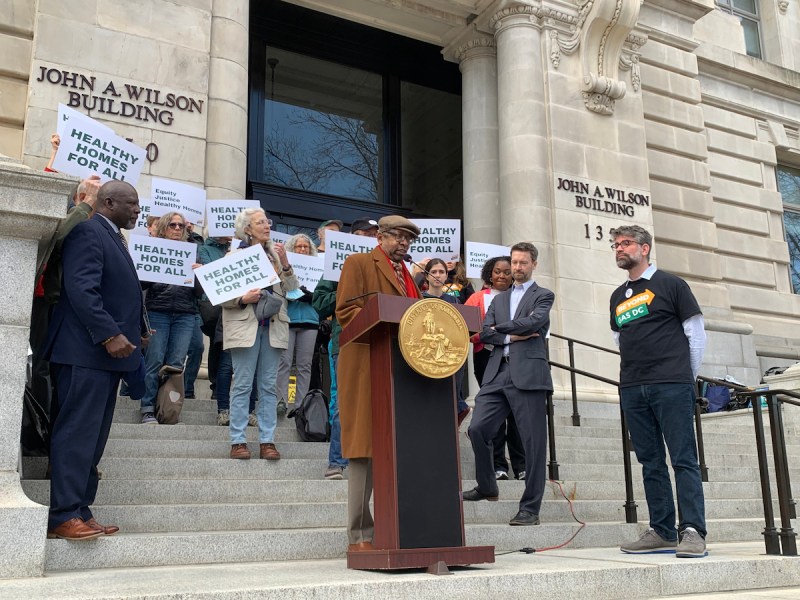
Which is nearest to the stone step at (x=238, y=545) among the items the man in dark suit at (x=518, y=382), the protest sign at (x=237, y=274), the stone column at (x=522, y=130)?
the man in dark suit at (x=518, y=382)

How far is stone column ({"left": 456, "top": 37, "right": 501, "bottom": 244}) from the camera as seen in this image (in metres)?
Answer: 14.3

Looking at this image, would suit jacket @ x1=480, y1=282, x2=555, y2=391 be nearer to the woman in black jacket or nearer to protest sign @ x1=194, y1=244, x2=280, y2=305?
protest sign @ x1=194, y1=244, x2=280, y2=305

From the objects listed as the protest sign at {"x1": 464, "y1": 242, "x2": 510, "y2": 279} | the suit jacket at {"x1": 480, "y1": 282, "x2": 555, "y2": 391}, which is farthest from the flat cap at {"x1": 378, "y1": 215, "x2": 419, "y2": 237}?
the protest sign at {"x1": 464, "y1": 242, "x2": 510, "y2": 279}

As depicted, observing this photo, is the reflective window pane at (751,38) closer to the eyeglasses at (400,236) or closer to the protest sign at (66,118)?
the protest sign at (66,118)

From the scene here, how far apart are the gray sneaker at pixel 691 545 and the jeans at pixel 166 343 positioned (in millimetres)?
4485

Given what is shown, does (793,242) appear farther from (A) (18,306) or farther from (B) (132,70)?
(A) (18,306)

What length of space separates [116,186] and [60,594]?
2701mm

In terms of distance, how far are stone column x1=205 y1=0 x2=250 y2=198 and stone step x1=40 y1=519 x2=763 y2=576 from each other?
657 cm

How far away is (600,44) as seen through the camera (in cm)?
1457

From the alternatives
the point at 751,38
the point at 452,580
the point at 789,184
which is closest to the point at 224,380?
the point at 452,580

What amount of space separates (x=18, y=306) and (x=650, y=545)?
4368 mm

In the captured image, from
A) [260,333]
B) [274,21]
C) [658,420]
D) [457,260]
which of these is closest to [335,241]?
[260,333]

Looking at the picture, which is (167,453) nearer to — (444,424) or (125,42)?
(444,424)

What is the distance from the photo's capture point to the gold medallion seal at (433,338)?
15.0ft
